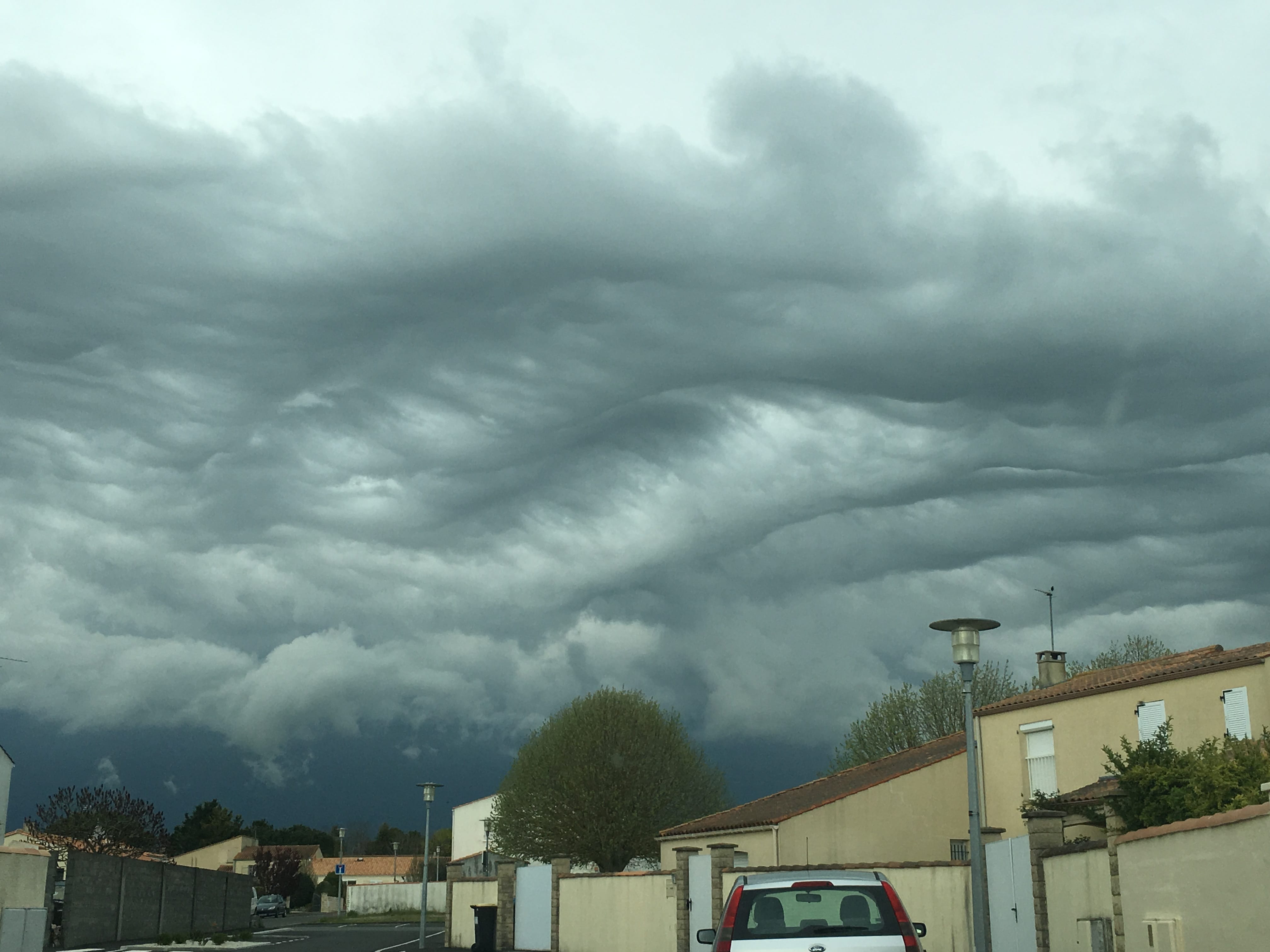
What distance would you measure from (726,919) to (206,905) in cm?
4113

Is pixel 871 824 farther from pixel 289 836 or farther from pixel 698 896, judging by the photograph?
pixel 289 836

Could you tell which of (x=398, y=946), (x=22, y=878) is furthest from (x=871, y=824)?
(x=22, y=878)

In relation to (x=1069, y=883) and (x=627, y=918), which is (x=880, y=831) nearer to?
(x=627, y=918)

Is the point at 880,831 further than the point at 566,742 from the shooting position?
No

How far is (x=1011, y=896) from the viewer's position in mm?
20344

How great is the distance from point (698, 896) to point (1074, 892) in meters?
11.1

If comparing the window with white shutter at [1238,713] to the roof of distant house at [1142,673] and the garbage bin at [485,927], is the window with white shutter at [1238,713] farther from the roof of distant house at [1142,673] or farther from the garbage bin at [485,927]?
the garbage bin at [485,927]

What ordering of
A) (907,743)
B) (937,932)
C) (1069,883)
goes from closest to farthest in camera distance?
(1069,883)
(937,932)
(907,743)

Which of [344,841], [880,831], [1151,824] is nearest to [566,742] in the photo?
[880,831]

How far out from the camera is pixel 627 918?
3019cm

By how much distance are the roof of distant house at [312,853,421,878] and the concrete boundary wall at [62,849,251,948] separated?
75891 millimetres

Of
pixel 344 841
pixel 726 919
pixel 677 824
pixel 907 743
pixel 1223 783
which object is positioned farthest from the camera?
pixel 344 841

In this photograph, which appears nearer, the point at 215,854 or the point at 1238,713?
the point at 1238,713

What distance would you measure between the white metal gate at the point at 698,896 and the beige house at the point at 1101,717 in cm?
939
